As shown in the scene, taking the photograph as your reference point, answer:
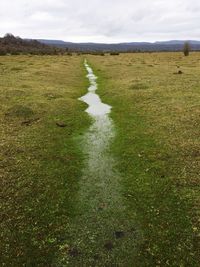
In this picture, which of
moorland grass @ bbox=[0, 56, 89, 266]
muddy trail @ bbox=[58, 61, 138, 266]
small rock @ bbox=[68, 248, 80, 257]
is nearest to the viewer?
muddy trail @ bbox=[58, 61, 138, 266]

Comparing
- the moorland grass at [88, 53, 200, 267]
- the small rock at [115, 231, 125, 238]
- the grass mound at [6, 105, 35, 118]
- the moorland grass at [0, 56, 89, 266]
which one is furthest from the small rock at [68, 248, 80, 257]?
the grass mound at [6, 105, 35, 118]

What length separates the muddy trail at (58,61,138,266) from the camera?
42.2 feet

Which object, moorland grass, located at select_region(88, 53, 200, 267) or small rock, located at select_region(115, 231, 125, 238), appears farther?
small rock, located at select_region(115, 231, 125, 238)

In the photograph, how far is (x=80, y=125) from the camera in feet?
99.9

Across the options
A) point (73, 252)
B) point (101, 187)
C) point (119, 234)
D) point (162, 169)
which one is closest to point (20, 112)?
point (101, 187)

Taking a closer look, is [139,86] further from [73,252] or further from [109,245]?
[73,252]

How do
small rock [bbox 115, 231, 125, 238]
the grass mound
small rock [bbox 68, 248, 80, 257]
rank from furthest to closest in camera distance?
the grass mound < small rock [bbox 115, 231, 125, 238] < small rock [bbox 68, 248, 80, 257]

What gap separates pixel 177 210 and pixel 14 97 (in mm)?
29503

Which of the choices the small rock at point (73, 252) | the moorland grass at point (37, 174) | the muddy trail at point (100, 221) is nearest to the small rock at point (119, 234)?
the muddy trail at point (100, 221)

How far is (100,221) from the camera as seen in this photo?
15.1m

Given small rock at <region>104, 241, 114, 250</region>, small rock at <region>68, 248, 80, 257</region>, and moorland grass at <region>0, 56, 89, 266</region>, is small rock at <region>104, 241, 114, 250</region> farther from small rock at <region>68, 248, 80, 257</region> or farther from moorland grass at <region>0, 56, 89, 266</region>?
moorland grass at <region>0, 56, 89, 266</region>

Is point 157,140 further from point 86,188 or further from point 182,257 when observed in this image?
point 182,257

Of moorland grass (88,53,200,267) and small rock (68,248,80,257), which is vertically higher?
moorland grass (88,53,200,267)

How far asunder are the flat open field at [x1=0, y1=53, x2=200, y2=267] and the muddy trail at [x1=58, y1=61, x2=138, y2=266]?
4cm
